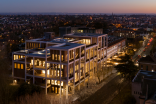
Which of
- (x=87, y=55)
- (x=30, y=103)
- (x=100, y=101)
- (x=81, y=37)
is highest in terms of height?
(x=81, y=37)

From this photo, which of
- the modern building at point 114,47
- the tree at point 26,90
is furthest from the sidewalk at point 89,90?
the modern building at point 114,47

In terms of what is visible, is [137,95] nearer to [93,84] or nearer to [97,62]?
[93,84]

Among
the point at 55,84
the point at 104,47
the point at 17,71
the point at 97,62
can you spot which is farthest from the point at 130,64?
the point at 17,71

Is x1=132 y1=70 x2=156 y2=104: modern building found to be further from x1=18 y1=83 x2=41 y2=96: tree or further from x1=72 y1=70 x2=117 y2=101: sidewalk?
x1=18 y1=83 x2=41 y2=96: tree

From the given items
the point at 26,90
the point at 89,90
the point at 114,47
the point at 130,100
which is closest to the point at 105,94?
the point at 89,90

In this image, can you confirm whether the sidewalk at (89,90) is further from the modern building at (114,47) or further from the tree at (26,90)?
the modern building at (114,47)
